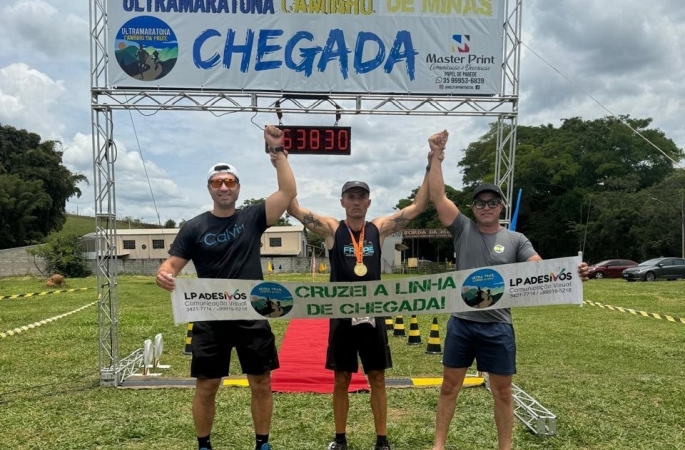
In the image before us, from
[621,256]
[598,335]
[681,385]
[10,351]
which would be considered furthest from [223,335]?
[621,256]

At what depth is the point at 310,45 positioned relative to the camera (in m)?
6.36

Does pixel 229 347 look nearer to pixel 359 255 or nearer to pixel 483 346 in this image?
pixel 359 255

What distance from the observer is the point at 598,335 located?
429 inches

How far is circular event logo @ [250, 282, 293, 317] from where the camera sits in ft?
13.2

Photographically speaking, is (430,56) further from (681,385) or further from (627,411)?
(681,385)

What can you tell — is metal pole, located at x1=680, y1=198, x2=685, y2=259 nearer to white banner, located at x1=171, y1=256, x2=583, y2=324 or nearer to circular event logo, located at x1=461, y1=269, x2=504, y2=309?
white banner, located at x1=171, y1=256, x2=583, y2=324

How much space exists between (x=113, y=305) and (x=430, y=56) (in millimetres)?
5223

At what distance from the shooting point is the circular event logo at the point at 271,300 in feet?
13.2

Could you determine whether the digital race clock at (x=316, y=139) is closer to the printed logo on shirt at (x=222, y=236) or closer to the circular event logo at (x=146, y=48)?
the circular event logo at (x=146, y=48)

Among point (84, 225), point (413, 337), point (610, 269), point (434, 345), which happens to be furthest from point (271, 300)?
point (84, 225)

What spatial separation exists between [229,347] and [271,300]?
499 millimetres

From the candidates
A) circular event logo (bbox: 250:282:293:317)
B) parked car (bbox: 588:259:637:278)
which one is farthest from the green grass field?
parked car (bbox: 588:259:637:278)

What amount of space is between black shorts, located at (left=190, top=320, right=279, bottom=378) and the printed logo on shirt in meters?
0.61

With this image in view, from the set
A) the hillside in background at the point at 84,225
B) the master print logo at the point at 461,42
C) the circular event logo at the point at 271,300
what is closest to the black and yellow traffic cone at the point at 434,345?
the master print logo at the point at 461,42
